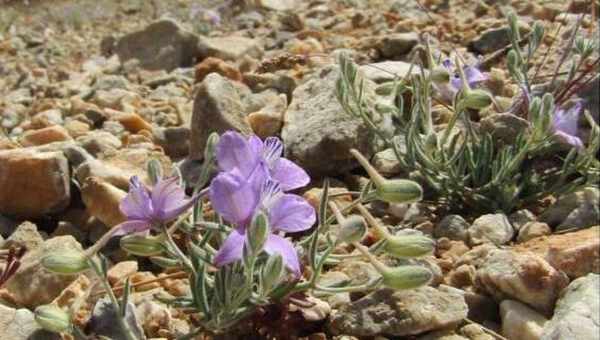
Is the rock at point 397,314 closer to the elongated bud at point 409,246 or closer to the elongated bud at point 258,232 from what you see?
the elongated bud at point 409,246

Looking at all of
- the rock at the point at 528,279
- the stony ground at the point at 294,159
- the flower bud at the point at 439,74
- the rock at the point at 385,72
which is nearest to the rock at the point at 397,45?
the stony ground at the point at 294,159

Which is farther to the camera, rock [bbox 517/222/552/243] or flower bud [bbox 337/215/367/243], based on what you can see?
rock [bbox 517/222/552/243]

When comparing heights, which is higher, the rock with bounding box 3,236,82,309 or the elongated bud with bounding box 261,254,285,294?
the elongated bud with bounding box 261,254,285,294

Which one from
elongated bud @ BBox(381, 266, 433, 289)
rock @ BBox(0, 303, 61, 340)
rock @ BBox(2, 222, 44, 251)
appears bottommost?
rock @ BBox(2, 222, 44, 251)

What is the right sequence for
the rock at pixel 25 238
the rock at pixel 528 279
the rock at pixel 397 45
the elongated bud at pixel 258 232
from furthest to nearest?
the rock at pixel 397 45 → the rock at pixel 25 238 → the rock at pixel 528 279 → the elongated bud at pixel 258 232

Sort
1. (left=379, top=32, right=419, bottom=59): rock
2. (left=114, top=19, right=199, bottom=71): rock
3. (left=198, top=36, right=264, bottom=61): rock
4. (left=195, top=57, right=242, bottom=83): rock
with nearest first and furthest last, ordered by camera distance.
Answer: (left=195, top=57, right=242, bottom=83): rock
(left=379, top=32, right=419, bottom=59): rock
(left=198, top=36, right=264, bottom=61): rock
(left=114, top=19, right=199, bottom=71): rock

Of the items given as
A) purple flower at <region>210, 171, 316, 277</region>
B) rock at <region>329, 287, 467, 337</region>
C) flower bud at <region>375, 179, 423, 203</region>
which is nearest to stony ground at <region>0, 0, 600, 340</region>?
rock at <region>329, 287, 467, 337</region>

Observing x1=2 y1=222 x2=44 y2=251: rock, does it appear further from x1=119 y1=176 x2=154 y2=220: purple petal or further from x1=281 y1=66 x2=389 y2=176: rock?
x1=281 y1=66 x2=389 y2=176: rock
